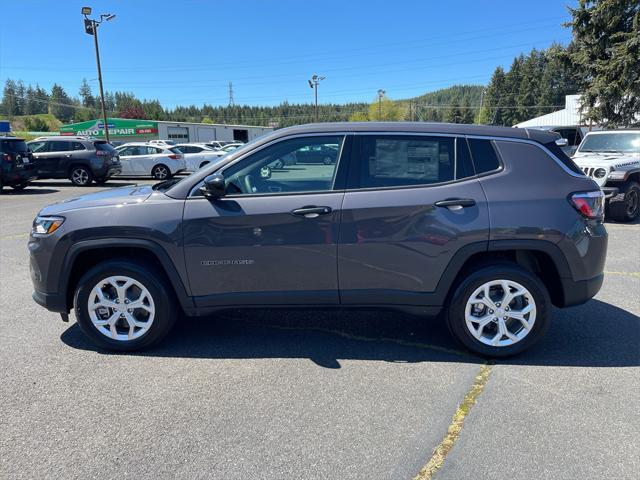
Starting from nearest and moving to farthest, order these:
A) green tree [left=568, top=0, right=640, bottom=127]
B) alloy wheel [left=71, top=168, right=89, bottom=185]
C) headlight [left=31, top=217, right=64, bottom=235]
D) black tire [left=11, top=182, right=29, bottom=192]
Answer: headlight [left=31, top=217, right=64, bottom=235], black tire [left=11, top=182, right=29, bottom=192], alloy wheel [left=71, top=168, right=89, bottom=185], green tree [left=568, top=0, right=640, bottom=127]

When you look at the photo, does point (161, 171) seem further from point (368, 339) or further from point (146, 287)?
point (368, 339)

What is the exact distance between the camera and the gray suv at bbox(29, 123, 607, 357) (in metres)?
3.57

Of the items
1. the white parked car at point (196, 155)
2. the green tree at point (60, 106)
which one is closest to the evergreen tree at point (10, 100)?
the green tree at point (60, 106)

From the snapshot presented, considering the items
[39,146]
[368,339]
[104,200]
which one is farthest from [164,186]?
[39,146]

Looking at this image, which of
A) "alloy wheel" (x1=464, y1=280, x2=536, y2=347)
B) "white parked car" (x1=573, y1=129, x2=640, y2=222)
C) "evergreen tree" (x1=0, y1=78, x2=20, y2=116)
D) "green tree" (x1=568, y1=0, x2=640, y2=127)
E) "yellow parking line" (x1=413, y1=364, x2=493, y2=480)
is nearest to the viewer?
"yellow parking line" (x1=413, y1=364, x2=493, y2=480)

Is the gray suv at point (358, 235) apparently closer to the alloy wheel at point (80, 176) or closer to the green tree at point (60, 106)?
the alloy wheel at point (80, 176)

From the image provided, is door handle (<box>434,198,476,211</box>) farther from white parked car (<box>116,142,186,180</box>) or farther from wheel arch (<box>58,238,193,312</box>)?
white parked car (<box>116,142,186,180</box>)

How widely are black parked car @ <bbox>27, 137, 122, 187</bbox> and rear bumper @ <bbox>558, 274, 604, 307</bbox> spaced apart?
58.6 feet

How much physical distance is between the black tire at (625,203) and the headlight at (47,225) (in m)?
9.79

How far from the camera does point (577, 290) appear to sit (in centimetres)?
368

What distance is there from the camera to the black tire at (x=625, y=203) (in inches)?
374

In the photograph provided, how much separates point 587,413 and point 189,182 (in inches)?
126

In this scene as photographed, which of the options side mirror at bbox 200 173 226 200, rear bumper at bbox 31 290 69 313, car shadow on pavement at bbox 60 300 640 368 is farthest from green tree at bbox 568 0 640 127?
rear bumper at bbox 31 290 69 313

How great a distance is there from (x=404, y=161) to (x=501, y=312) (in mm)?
1394
